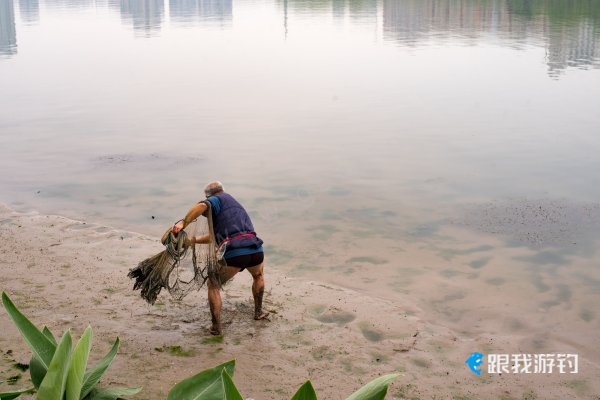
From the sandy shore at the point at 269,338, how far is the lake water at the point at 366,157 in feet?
2.07

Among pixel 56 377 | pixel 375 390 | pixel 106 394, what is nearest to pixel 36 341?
pixel 106 394

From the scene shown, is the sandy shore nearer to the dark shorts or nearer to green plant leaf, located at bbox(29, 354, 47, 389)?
the dark shorts

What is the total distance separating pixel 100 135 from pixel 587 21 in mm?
34708

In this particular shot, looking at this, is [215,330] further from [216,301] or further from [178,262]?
[178,262]

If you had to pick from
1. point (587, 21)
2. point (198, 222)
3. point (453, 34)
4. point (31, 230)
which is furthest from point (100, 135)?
point (587, 21)

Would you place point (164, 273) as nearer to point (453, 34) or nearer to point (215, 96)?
point (215, 96)

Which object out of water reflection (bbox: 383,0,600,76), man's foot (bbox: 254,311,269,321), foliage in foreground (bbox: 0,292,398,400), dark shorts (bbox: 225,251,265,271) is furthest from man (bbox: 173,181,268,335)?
water reflection (bbox: 383,0,600,76)

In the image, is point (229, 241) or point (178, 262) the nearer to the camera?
point (229, 241)

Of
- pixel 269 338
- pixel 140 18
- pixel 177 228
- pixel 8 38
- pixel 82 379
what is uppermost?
pixel 140 18

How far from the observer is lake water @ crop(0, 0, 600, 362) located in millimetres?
8680

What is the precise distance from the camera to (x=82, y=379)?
2926 millimetres

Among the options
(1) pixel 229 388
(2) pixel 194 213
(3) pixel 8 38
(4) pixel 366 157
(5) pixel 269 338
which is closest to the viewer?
(1) pixel 229 388

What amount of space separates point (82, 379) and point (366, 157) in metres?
11.9

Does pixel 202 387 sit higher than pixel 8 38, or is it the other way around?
pixel 8 38
